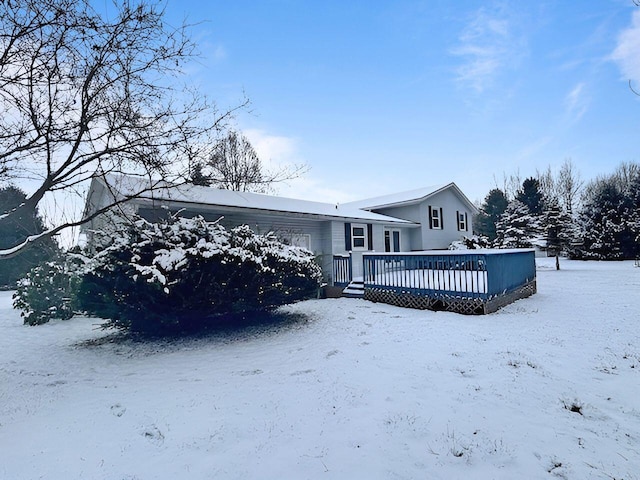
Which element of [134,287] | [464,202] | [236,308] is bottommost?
[236,308]

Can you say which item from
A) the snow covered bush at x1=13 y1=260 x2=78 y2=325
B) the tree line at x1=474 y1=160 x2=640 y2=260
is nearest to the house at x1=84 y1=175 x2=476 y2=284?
the snow covered bush at x1=13 y1=260 x2=78 y2=325

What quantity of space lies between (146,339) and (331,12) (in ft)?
32.1

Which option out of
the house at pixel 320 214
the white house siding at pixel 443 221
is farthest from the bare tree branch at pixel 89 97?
the white house siding at pixel 443 221

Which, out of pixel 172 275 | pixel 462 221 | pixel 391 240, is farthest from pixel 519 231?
pixel 172 275

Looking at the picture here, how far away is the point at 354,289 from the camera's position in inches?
470

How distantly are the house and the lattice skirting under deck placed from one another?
202cm

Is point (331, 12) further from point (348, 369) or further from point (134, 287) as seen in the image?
point (348, 369)

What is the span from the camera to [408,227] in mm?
20594

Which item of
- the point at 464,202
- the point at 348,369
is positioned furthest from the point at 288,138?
the point at 464,202

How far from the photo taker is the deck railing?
12.6 metres

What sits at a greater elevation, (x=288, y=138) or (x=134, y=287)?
(x=288, y=138)

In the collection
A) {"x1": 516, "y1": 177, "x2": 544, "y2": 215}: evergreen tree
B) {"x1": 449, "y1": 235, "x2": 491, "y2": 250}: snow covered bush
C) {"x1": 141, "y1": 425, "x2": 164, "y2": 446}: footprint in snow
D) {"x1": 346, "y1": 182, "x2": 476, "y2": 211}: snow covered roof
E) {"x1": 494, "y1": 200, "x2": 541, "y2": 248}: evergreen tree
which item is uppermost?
{"x1": 516, "y1": 177, "x2": 544, "y2": 215}: evergreen tree

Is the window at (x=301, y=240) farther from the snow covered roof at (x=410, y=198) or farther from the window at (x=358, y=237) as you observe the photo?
the snow covered roof at (x=410, y=198)

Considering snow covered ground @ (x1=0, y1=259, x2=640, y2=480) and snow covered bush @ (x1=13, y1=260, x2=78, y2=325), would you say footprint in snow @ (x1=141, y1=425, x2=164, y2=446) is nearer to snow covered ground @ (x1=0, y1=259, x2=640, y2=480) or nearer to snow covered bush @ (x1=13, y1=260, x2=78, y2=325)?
snow covered ground @ (x1=0, y1=259, x2=640, y2=480)
